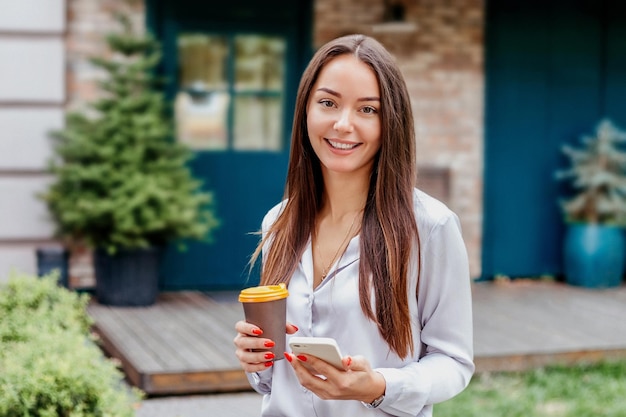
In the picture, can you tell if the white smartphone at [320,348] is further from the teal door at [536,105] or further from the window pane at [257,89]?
the teal door at [536,105]

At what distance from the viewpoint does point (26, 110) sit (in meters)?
7.46

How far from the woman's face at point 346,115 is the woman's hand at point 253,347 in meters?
0.42

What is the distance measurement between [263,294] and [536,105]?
726cm

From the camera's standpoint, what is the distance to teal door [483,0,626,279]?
880cm

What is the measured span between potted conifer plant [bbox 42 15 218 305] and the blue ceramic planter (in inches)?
133

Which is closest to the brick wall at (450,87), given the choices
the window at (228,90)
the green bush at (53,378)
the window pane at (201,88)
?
the window at (228,90)

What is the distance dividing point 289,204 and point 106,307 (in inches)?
203

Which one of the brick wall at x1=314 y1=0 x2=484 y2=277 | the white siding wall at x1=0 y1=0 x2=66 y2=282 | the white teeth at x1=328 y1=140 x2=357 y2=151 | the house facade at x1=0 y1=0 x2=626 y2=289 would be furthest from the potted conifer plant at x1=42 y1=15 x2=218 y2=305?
the white teeth at x1=328 y1=140 x2=357 y2=151

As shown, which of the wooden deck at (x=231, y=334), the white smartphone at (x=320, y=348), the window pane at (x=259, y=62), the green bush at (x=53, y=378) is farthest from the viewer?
the window pane at (x=259, y=62)

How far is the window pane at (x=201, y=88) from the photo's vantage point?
8030 mm

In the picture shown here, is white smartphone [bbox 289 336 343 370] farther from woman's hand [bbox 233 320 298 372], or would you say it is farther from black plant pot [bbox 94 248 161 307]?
black plant pot [bbox 94 248 161 307]

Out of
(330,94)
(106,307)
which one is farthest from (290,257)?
(106,307)

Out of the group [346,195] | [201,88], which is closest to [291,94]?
[201,88]

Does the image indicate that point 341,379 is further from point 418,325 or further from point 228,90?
point 228,90
